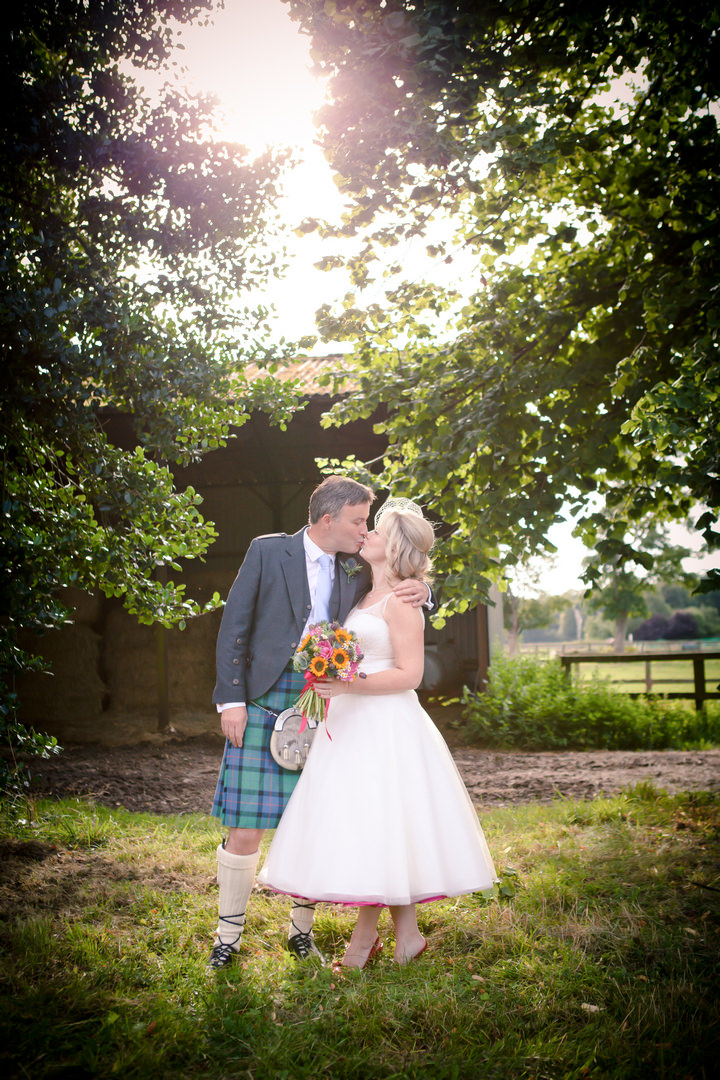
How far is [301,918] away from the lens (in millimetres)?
3297

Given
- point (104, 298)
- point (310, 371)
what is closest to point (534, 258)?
point (104, 298)

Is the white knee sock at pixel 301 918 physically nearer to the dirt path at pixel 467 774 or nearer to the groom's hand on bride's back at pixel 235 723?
the groom's hand on bride's back at pixel 235 723

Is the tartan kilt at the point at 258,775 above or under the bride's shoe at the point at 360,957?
above

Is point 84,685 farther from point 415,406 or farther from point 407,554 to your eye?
point 407,554

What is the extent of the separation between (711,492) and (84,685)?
29.6 ft

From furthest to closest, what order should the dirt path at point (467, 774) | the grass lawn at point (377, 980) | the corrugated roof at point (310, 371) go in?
the corrugated roof at point (310, 371) < the dirt path at point (467, 774) < the grass lawn at point (377, 980)

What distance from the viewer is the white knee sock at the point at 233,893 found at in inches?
123

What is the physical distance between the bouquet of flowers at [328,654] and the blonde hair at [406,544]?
39 cm

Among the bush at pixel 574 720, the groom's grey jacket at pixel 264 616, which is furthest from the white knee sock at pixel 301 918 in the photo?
the bush at pixel 574 720

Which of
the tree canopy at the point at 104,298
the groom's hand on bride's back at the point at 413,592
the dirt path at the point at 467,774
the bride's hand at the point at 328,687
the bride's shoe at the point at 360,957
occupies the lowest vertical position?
the dirt path at the point at 467,774

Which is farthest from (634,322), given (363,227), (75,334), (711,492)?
(75,334)

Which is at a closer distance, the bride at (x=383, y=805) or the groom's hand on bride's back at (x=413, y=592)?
the bride at (x=383, y=805)

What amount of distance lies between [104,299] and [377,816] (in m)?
3.15

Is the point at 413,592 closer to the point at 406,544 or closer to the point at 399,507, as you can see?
the point at 406,544
